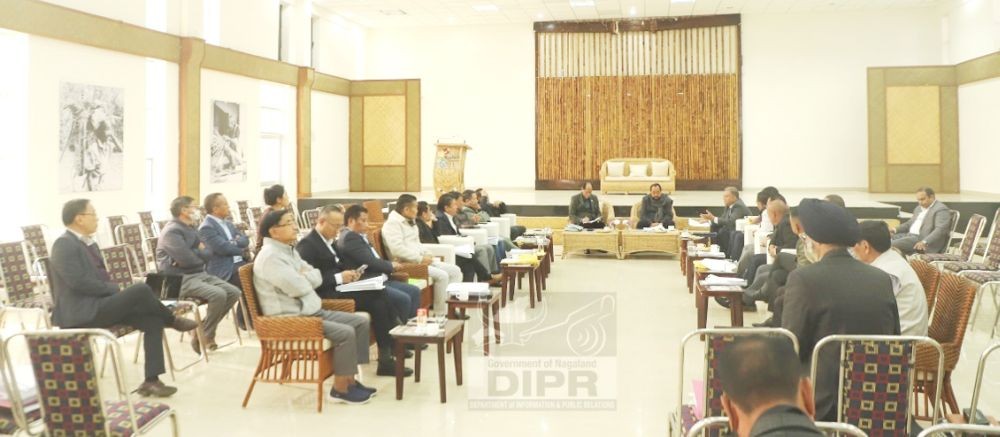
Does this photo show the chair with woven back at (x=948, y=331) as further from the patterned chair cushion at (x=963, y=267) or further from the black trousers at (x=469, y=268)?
the black trousers at (x=469, y=268)

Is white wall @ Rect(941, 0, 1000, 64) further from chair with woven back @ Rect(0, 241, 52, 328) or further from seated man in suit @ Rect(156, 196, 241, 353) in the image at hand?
chair with woven back @ Rect(0, 241, 52, 328)

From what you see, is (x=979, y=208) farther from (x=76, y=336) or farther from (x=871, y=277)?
(x=76, y=336)

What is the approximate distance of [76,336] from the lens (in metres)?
2.83

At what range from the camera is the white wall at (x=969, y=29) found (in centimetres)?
1482

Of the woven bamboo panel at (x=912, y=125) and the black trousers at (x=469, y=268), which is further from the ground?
the woven bamboo panel at (x=912, y=125)

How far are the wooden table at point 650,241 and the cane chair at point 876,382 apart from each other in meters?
8.59

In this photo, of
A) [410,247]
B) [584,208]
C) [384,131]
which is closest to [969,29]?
[584,208]

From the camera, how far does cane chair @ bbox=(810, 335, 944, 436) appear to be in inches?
107

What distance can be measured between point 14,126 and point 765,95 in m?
15.4

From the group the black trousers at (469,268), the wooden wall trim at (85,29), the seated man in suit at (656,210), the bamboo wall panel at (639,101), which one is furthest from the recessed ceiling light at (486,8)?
the black trousers at (469,268)

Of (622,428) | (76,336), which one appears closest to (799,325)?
(622,428)

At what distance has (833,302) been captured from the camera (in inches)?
113

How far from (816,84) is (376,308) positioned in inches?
614

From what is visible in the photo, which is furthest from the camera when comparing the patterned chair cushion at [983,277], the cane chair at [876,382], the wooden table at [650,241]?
the wooden table at [650,241]
